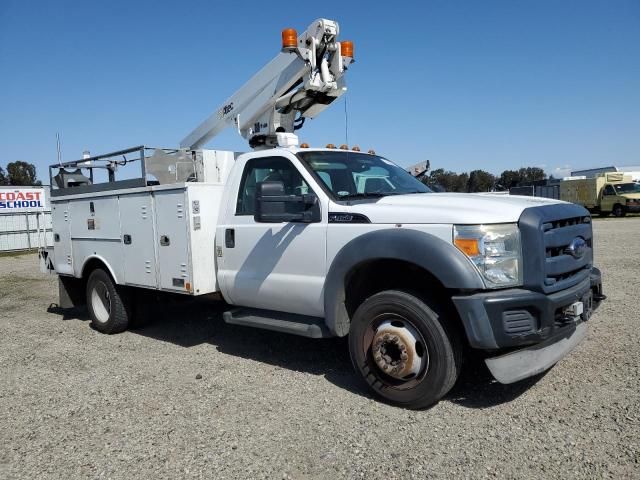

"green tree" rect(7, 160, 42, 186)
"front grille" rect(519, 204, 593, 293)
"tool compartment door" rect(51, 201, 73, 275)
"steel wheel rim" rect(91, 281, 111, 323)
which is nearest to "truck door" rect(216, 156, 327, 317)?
"front grille" rect(519, 204, 593, 293)

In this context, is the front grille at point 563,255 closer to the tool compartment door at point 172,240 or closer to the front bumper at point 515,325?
the front bumper at point 515,325

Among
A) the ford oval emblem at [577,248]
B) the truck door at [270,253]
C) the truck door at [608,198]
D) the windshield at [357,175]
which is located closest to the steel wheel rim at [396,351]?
the truck door at [270,253]

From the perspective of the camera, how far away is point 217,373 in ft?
16.4

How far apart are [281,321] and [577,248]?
256 centimetres

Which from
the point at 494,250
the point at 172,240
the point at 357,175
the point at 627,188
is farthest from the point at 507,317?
the point at 627,188

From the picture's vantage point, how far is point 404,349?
3.96 metres

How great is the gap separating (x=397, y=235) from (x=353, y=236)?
1.53 ft

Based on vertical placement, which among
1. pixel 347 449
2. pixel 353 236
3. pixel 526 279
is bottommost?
pixel 347 449

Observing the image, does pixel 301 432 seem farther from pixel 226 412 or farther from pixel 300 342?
pixel 300 342

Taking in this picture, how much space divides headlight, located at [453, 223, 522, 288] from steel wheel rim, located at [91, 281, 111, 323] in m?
4.93

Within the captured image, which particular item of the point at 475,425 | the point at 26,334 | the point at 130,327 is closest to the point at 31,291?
the point at 26,334

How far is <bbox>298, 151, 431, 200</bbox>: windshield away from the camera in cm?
475

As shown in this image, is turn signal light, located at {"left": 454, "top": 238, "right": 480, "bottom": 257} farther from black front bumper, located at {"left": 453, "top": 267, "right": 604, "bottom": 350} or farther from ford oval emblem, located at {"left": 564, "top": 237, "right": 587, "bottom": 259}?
ford oval emblem, located at {"left": 564, "top": 237, "right": 587, "bottom": 259}

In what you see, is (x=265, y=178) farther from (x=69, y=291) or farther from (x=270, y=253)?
(x=69, y=291)
